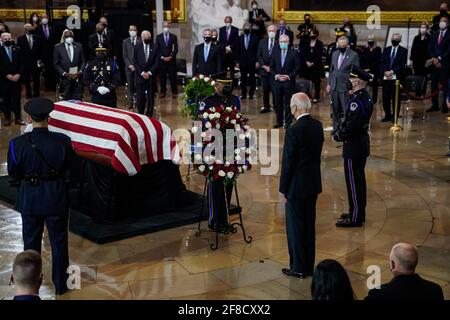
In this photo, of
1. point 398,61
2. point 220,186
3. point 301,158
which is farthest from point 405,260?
point 398,61

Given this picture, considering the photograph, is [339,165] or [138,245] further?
[339,165]

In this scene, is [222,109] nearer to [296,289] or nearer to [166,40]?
[296,289]

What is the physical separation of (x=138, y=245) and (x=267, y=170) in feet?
11.3

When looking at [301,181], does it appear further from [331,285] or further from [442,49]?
[442,49]

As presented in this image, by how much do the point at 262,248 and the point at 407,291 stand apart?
3.20 m

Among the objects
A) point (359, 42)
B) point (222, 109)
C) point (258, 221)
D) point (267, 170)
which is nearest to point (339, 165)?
point (267, 170)

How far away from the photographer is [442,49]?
14.7 m

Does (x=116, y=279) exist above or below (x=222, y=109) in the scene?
below

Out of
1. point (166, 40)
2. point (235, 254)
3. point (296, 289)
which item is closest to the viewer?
point (296, 289)

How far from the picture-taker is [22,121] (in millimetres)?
13672

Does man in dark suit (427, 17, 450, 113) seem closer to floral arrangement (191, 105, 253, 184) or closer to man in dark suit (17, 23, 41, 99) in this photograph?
man in dark suit (17, 23, 41, 99)

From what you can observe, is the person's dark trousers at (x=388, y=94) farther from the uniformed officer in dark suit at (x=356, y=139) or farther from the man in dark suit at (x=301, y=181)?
the man in dark suit at (x=301, y=181)

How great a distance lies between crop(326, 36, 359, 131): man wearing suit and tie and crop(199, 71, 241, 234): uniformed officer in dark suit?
15.3 feet

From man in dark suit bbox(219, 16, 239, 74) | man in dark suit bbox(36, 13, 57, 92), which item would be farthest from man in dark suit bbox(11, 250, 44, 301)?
man in dark suit bbox(36, 13, 57, 92)
